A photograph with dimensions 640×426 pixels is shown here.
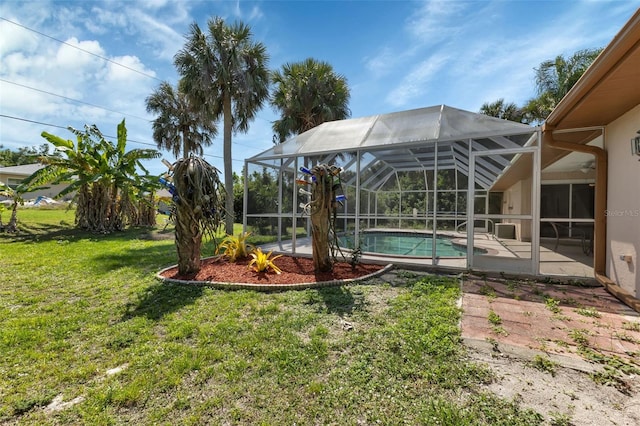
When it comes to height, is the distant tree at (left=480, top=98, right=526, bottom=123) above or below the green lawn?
above

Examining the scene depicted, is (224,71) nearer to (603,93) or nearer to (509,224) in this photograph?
(603,93)

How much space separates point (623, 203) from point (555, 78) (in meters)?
15.7

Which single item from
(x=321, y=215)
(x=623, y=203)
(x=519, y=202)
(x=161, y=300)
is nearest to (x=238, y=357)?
(x=161, y=300)

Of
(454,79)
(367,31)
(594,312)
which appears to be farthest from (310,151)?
(594,312)

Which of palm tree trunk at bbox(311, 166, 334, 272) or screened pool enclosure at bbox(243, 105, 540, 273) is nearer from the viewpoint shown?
palm tree trunk at bbox(311, 166, 334, 272)

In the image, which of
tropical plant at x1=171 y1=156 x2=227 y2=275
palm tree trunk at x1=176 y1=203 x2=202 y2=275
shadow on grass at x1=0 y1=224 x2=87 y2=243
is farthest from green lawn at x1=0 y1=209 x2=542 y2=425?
shadow on grass at x1=0 y1=224 x2=87 y2=243

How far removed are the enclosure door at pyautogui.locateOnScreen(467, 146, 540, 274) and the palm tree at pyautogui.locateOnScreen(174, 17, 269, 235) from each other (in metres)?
8.83

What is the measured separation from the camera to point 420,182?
13328 millimetres

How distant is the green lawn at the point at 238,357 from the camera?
1.89 m

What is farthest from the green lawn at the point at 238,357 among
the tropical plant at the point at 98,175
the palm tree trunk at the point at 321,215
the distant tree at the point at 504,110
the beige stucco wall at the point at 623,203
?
the distant tree at the point at 504,110

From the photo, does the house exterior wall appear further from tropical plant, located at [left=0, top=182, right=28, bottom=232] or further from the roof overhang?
tropical plant, located at [left=0, top=182, right=28, bottom=232]

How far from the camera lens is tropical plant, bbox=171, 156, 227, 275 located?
16.2 feet

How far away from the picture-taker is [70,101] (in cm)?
1493

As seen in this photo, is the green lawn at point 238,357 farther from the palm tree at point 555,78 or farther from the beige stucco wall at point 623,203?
the palm tree at point 555,78
